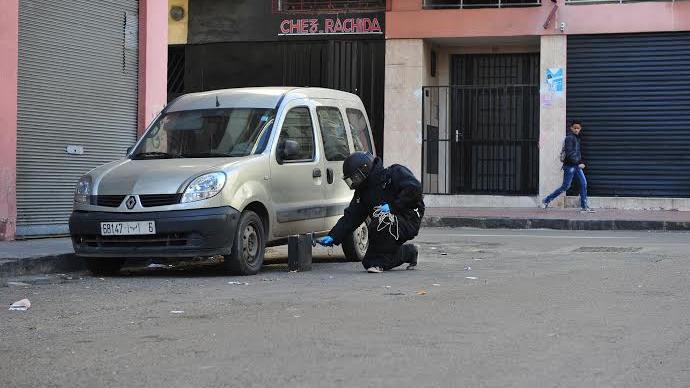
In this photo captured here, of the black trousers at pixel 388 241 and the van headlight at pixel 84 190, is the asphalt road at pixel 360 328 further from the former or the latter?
the van headlight at pixel 84 190

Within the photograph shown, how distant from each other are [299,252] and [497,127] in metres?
14.5

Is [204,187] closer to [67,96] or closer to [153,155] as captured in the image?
[153,155]

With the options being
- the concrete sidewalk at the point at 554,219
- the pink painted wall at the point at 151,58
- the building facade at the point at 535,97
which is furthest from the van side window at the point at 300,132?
the building facade at the point at 535,97

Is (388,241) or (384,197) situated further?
(384,197)

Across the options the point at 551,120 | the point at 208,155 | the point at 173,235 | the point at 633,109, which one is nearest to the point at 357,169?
the point at 208,155

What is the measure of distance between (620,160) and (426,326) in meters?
17.5

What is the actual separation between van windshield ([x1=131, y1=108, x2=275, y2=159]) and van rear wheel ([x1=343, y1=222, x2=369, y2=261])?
174 centimetres

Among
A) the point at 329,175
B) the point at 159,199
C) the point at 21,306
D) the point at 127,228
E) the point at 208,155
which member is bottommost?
the point at 21,306

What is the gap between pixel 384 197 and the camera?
35.2ft

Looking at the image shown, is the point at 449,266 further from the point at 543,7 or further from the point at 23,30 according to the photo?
the point at 543,7

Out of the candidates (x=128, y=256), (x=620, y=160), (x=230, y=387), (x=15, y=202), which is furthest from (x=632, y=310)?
(x=620, y=160)

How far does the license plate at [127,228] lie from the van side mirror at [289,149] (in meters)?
1.59

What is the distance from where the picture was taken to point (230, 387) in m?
4.93

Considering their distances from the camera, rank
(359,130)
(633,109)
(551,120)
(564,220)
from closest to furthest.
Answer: (359,130), (564,220), (633,109), (551,120)
